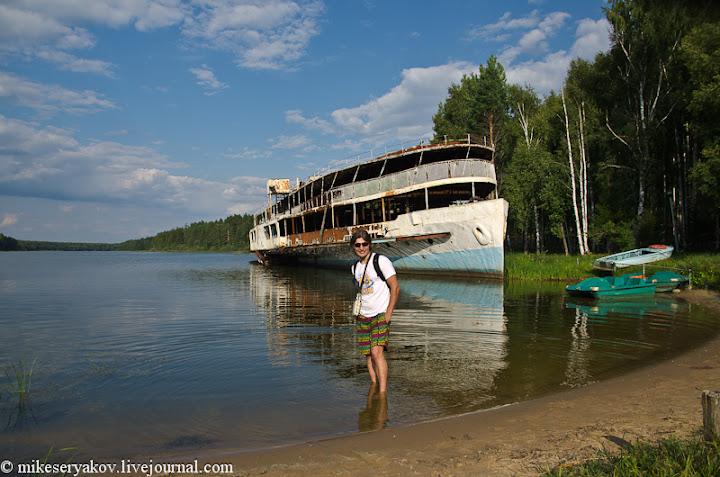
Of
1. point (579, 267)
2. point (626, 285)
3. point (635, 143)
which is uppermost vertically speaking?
point (635, 143)

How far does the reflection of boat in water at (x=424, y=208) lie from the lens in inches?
887

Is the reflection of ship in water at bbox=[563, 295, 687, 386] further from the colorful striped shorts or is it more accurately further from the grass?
the grass

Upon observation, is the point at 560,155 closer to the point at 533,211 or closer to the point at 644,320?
the point at 533,211

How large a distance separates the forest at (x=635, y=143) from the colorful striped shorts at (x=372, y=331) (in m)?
21.8

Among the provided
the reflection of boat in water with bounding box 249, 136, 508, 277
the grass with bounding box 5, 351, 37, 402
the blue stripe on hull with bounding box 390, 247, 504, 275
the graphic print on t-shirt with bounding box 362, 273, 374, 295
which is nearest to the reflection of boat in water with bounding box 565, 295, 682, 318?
the blue stripe on hull with bounding box 390, 247, 504, 275

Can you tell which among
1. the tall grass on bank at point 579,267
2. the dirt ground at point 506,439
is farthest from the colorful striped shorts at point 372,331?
the tall grass on bank at point 579,267

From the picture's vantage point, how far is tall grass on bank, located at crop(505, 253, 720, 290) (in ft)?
55.7

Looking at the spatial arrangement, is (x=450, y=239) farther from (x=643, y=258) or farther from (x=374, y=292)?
(x=374, y=292)

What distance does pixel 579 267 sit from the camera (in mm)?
22625

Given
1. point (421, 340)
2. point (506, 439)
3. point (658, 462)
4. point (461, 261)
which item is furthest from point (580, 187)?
point (658, 462)

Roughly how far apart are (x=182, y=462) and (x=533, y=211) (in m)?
35.5

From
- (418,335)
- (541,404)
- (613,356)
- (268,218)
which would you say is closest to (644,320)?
(613,356)

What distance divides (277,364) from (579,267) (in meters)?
19.9

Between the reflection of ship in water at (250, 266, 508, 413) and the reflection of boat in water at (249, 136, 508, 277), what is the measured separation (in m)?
5.67
